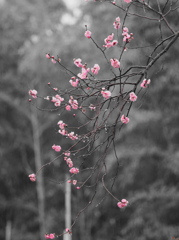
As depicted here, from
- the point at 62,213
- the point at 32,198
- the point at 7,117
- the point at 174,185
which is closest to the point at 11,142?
the point at 7,117

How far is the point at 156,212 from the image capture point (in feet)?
17.8

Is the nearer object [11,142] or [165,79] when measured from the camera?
[165,79]

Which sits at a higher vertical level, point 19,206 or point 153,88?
→ point 153,88

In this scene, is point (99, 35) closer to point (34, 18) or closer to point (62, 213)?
point (34, 18)

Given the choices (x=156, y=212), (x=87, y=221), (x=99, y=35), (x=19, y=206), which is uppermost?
(x=99, y=35)

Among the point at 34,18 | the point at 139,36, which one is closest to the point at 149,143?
the point at 139,36

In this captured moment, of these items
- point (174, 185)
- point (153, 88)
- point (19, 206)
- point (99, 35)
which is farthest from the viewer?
point (19, 206)

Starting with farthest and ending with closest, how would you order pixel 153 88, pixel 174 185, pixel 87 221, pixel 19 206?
1. pixel 19 206
2. pixel 87 221
3. pixel 153 88
4. pixel 174 185

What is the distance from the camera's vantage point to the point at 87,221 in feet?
23.5

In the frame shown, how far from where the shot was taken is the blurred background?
5.55 meters

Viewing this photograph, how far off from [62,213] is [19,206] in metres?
0.97

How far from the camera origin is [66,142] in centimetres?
742

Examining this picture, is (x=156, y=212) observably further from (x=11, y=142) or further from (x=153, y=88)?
(x=11, y=142)

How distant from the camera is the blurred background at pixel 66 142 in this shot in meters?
5.55
